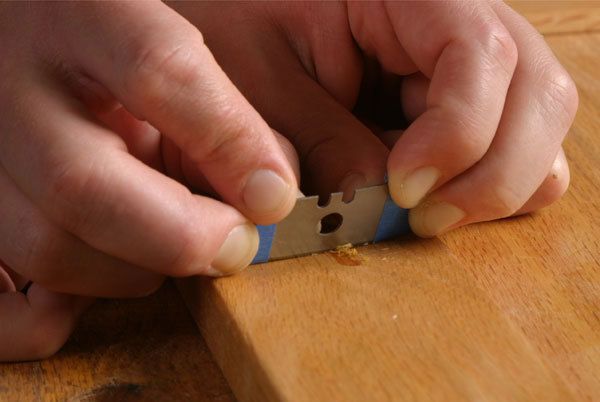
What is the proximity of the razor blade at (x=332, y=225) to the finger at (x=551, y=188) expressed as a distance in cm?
15

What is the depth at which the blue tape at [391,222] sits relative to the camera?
84cm

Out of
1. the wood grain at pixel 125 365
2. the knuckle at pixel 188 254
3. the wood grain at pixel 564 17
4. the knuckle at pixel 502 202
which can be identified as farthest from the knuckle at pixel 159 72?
the wood grain at pixel 564 17

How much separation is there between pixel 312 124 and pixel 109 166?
307 mm

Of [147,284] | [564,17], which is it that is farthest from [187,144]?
[564,17]

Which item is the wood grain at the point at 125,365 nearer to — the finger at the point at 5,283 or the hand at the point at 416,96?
the finger at the point at 5,283

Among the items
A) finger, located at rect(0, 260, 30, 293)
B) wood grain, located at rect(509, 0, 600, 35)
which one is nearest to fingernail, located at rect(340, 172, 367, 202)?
finger, located at rect(0, 260, 30, 293)

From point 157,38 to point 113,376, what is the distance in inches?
10.9

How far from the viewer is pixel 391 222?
85cm

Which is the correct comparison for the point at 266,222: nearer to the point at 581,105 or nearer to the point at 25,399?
the point at 25,399

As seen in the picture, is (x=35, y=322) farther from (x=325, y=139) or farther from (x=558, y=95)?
(x=558, y=95)

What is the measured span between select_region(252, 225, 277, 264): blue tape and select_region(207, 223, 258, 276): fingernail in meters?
0.01

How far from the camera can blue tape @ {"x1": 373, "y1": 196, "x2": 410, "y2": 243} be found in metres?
0.84

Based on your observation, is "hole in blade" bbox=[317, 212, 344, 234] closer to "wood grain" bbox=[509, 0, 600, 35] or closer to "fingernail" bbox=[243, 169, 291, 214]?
"fingernail" bbox=[243, 169, 291, 214]

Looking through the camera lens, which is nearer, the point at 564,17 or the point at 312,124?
the point at 312,124
